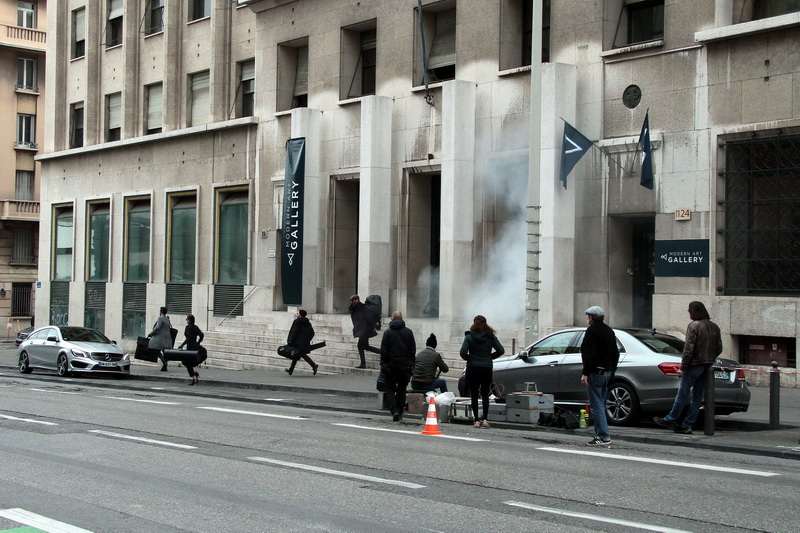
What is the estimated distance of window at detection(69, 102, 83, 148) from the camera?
42.5 m

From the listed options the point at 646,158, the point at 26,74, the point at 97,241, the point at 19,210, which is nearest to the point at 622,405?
the point at 646,158

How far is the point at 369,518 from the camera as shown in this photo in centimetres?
827

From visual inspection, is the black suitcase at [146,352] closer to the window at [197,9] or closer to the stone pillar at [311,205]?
the stone pillar at [311,205]

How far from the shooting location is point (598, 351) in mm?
13008

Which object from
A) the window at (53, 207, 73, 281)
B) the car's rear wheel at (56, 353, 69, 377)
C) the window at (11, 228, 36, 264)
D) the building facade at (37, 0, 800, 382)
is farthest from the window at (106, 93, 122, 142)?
the window at (11, 228, 36, 264)

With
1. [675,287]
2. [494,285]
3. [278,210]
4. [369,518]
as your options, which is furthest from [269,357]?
[369,518]

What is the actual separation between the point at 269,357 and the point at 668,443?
1731 cm

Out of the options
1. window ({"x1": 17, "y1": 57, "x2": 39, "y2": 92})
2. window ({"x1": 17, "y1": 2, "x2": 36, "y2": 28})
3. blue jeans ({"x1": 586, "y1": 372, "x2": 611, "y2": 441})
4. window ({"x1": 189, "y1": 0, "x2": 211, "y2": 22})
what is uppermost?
window ({"x1": 17, "y1": 2, "x2": 36, "y2": 28})

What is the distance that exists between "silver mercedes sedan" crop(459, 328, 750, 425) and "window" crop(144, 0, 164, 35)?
26.5 meters

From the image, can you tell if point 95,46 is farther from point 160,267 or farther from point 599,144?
point 599,144

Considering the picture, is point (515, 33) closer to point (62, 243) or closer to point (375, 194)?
point (375, 194)

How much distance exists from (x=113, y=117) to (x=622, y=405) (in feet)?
100

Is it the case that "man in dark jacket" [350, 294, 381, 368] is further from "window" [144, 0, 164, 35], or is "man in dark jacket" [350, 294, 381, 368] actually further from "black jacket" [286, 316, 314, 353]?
"window" [144, 0, 164, 35]

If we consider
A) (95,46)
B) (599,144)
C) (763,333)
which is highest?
(95,46)
